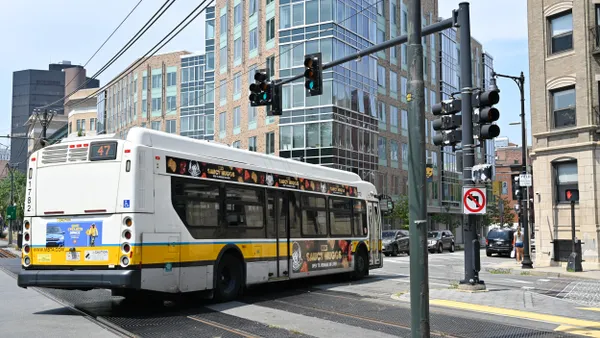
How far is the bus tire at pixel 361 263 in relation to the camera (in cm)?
1811

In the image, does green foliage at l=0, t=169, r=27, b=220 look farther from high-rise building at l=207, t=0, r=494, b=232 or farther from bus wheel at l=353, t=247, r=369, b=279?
bus wheel at l=353, t=247, r=369, b=279

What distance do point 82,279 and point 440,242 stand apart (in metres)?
36.0

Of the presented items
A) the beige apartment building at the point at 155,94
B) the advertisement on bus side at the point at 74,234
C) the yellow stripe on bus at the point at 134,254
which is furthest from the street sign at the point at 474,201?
the beige apartment building at the point at 155,94

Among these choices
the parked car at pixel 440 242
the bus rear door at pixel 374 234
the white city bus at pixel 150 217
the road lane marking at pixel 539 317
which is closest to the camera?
the road lane marking at pixel 539 317

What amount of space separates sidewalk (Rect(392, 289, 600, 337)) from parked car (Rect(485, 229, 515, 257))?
2381cm

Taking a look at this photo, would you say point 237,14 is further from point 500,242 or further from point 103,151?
point 103,151

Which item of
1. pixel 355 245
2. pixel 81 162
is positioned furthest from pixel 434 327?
pixel 355 245

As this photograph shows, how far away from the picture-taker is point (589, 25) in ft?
84.6

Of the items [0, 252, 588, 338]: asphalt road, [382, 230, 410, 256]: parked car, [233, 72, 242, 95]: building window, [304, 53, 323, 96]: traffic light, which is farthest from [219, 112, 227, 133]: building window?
[0, 252, 588, 338]: asphalt road

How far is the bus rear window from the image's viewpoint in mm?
10836

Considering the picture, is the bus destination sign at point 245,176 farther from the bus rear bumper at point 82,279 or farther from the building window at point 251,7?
the building window at point 251,7

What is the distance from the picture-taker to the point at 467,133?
1462 centimetres

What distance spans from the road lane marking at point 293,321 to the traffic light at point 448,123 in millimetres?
6185

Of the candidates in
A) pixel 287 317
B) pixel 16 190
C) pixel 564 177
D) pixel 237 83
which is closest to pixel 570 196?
pixel 564 177
